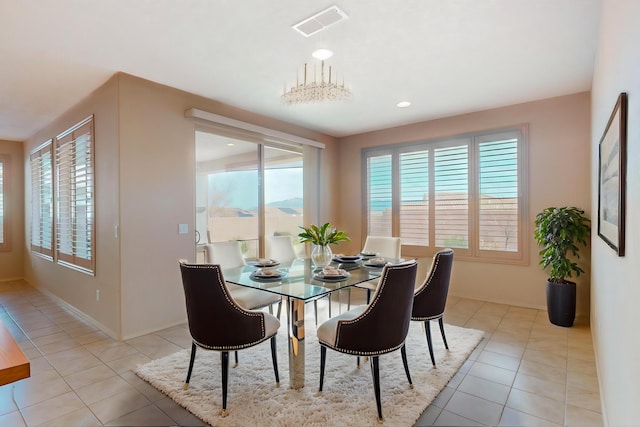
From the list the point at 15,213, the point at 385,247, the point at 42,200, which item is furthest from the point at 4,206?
the point at 385,247

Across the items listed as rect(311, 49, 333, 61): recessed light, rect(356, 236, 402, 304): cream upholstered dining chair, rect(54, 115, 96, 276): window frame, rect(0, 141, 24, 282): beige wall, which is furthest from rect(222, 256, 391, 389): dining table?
rect(0, 141, 24, 282): beige wall

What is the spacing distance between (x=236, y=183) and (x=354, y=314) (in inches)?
104

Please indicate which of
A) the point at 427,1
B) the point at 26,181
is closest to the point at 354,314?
the point at 427,1

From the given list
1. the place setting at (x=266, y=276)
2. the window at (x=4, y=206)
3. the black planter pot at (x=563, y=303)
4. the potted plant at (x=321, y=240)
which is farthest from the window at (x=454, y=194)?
the window at (x=4, y=206)

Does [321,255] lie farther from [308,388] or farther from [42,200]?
[42,200]

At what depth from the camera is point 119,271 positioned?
10.7ft

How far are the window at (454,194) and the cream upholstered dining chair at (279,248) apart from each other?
209cm

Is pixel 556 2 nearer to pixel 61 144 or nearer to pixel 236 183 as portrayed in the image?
pixel 236 183

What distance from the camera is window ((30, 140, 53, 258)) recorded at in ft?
16.1

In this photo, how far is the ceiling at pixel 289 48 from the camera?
7.34 feet

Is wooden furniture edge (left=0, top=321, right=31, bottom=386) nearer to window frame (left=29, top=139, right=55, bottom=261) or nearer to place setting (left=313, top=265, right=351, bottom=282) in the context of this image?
place setting (left=313, top=265, right=351, bottom=282)

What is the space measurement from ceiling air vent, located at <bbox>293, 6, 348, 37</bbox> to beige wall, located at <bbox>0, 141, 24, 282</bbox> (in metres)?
6.64

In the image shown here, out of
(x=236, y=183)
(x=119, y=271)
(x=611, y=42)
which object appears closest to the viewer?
(x=611, y=42)

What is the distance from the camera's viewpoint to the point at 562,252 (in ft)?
11.9
